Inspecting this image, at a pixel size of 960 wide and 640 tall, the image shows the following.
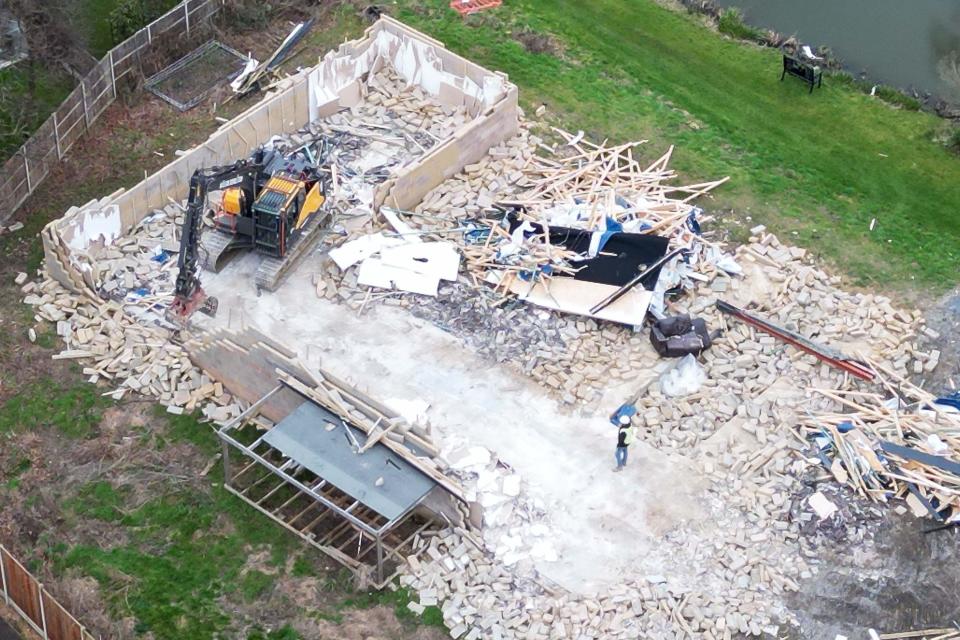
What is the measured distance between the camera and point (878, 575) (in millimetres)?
25250

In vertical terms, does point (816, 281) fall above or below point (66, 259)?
above

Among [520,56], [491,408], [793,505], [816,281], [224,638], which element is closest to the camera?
[224,638]

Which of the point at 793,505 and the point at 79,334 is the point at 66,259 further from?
the point at 793,505

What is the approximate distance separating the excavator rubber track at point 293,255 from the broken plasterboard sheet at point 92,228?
11.4ft

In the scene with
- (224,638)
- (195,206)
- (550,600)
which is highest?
(195,206)

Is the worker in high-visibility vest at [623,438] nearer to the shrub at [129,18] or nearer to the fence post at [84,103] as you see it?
the fence post at [84,103]

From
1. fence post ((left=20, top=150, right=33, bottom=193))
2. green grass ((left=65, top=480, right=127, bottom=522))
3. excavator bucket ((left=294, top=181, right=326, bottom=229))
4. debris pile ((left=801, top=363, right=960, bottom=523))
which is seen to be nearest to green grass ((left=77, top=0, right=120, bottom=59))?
fence post ((left=20, top=150, right=33, bottom=193))

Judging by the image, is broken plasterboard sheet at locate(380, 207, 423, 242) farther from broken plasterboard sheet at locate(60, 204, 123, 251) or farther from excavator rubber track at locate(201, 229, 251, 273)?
broken plasterboard sheet at locate(60, 204, 123, 251)

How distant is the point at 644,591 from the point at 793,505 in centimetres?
382

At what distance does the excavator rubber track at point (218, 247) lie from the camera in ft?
99.1

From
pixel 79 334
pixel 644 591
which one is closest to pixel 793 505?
pixel 644 591

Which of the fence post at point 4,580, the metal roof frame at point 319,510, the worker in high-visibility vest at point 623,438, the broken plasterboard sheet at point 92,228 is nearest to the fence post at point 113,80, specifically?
the broken plasterboard sheet at point 92,228

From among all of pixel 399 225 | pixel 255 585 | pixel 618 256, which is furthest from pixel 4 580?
pixel 618 256

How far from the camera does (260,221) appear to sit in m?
29.9
